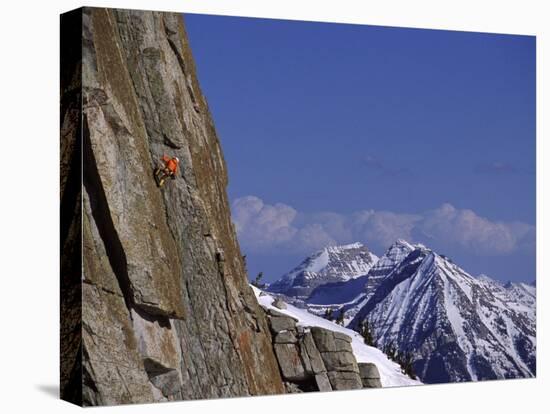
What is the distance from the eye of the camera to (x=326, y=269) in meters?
22.9

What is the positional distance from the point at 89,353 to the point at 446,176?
294 inches

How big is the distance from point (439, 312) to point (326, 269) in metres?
2.25

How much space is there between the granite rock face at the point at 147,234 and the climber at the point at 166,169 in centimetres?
10

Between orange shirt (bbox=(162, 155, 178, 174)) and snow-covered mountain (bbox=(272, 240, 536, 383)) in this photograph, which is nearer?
orange shirt (bbox=(162, 155, 178, 174))

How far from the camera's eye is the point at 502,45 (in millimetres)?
23750

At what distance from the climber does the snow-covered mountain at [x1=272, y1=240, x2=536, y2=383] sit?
12.5 feet

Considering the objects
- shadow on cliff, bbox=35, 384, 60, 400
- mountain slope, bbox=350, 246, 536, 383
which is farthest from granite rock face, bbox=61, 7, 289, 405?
mountain slope, bbox=350, 246, 536, 383

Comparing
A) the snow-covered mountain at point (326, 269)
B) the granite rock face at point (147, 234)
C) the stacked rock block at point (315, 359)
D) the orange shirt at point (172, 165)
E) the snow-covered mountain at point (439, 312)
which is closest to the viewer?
the granite rock face at point (147, 234)

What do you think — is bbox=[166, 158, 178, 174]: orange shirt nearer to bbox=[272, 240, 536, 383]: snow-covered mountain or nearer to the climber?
the climber

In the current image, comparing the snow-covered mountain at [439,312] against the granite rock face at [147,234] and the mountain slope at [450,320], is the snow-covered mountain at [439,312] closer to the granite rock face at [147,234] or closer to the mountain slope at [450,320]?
the mountain slope at [450,320]

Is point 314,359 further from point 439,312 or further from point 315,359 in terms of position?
point 439,312

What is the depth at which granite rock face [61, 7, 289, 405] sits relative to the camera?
1894cm

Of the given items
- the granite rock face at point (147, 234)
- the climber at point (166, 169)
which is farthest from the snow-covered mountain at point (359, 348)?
the climber at point (166, 169)

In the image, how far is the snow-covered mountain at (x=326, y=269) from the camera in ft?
74.0
